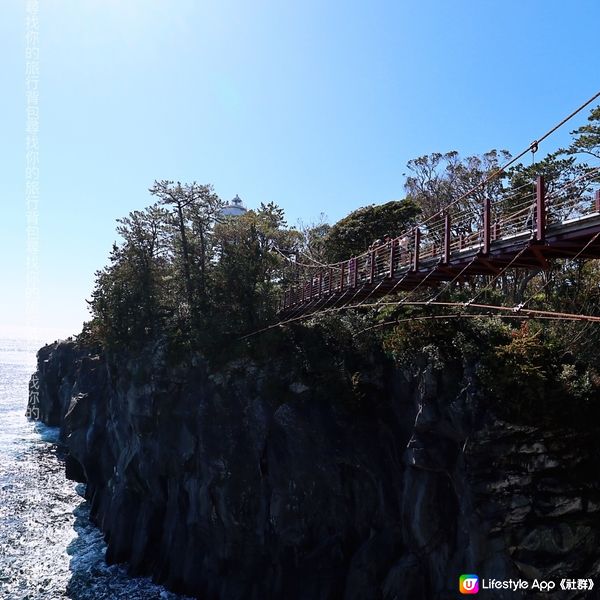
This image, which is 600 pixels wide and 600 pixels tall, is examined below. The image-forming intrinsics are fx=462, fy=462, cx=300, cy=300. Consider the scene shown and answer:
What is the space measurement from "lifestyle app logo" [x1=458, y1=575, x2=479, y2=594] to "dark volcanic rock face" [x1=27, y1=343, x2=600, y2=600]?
0.21 metres

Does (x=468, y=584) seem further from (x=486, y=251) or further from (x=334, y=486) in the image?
(x=486, y=251)

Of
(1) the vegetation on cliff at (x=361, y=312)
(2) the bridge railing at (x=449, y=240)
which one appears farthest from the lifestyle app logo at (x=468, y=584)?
(2) the bridge railing at (x=449, y=240)

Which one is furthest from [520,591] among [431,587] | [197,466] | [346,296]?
[197,466]

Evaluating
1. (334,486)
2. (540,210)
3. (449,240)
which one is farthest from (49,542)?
A: (540,210)

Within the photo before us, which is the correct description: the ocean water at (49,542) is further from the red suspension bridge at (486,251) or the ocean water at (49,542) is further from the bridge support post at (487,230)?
the bridge support post at (487,230)

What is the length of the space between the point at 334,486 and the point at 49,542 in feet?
63.0

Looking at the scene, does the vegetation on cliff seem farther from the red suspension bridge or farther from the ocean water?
the ocean water

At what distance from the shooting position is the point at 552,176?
21.9m

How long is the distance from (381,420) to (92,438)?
82.5ft

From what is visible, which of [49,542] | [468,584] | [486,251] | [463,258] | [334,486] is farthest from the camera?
[49,542]

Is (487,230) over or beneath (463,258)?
over

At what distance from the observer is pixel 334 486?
59.3 feet

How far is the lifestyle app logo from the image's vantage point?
12539 millimetres

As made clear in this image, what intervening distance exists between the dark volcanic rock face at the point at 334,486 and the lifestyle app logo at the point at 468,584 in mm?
206
